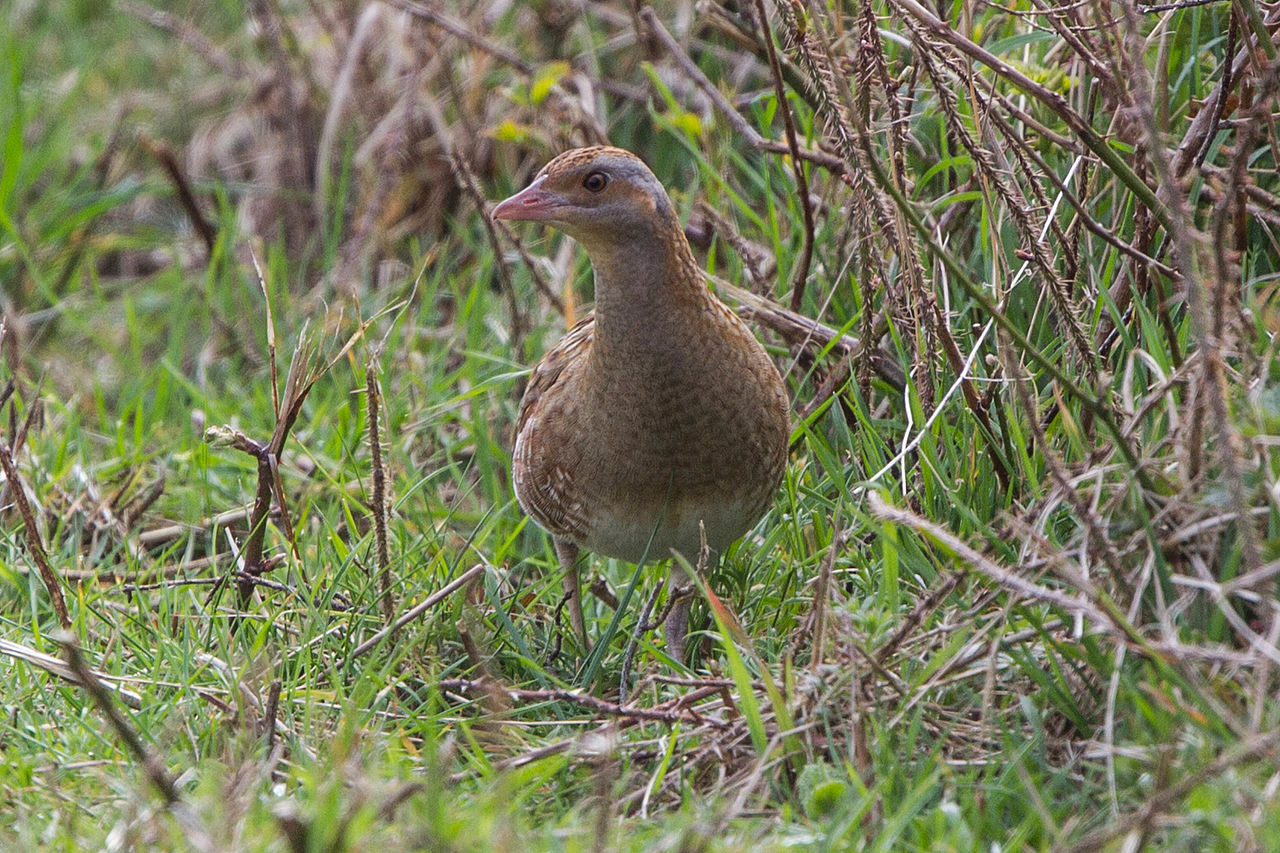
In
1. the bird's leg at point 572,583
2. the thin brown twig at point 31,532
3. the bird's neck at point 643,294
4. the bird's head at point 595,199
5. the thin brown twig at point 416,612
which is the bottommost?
the bird's leg at point 572,583

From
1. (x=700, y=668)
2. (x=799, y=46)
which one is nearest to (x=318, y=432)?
(x=700, y=668)

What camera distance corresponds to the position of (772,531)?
383 cm

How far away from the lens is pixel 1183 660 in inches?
94.0

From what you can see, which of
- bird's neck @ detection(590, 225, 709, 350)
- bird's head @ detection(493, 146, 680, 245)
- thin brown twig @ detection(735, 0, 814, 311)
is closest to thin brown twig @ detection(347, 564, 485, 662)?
bird's neck @ detection(590, 225, 709, 350)

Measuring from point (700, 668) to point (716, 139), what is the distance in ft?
7.09

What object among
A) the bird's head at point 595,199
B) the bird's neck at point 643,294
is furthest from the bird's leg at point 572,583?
the bird's head at point 595,199

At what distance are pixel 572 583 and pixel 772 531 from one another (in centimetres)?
52

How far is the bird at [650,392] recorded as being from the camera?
3.35 meters

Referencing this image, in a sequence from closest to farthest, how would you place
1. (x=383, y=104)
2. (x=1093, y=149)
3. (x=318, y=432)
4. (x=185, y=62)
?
(x=1093, y=149) < (x=318, y=432) < (x=383, y=104) < (x=185, y=62)

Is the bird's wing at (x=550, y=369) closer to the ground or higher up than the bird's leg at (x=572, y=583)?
higher up

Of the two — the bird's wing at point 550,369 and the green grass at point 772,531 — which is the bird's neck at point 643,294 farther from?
the green grass at point 772,531

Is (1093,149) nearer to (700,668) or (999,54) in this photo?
(999,54)

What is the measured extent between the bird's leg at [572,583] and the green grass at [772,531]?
93 millimetres

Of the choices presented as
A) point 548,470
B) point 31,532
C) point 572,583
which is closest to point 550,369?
point 548,470
